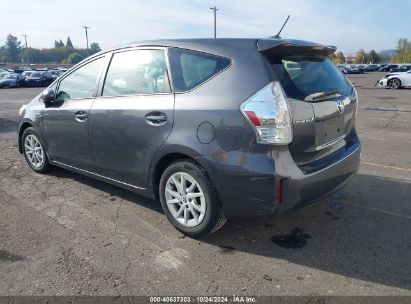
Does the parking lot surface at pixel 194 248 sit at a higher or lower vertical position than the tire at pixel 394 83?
lower

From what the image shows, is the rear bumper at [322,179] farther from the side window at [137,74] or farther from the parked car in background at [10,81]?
the parked car in background at [10,81]

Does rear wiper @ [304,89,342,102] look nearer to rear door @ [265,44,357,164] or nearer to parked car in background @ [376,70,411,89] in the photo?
rear door @ [265,44,357,164]

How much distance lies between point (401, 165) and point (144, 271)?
4.39 meters

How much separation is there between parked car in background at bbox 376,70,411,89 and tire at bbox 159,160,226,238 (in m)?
24.9

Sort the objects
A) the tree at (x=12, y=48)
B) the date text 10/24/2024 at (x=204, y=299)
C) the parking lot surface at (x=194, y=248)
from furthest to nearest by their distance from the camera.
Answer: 1. the tree at (x=12, y=48)
2. the parking lot surface at (x=194, y=248)
3. the date text 10/24/2024 at (x=204, y=299)

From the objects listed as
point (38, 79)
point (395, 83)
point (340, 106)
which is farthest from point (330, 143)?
point (38, 79)

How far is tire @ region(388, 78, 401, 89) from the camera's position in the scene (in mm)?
24438

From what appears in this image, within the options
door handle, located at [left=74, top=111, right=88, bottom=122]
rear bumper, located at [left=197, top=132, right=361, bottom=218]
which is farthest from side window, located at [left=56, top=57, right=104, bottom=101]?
rear bumper, located at [left=197, top=132, right=361, bottom=218]

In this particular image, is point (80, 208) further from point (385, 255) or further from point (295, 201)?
point (385, 255)

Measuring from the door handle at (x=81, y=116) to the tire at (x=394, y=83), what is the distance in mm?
24922

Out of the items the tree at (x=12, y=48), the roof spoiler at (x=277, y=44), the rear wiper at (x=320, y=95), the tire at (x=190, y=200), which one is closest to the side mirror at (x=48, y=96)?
the tire at (x=190, y=200)

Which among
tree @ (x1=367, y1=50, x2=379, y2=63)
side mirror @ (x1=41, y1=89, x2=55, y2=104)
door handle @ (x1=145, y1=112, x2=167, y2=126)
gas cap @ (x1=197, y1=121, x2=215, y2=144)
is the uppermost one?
tree @ (x1=367, y1=50, x2=379, y2=63)

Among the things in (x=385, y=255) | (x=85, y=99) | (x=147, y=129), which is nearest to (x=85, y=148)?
(x=85, y=99)

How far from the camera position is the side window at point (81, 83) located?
4.22 metres
